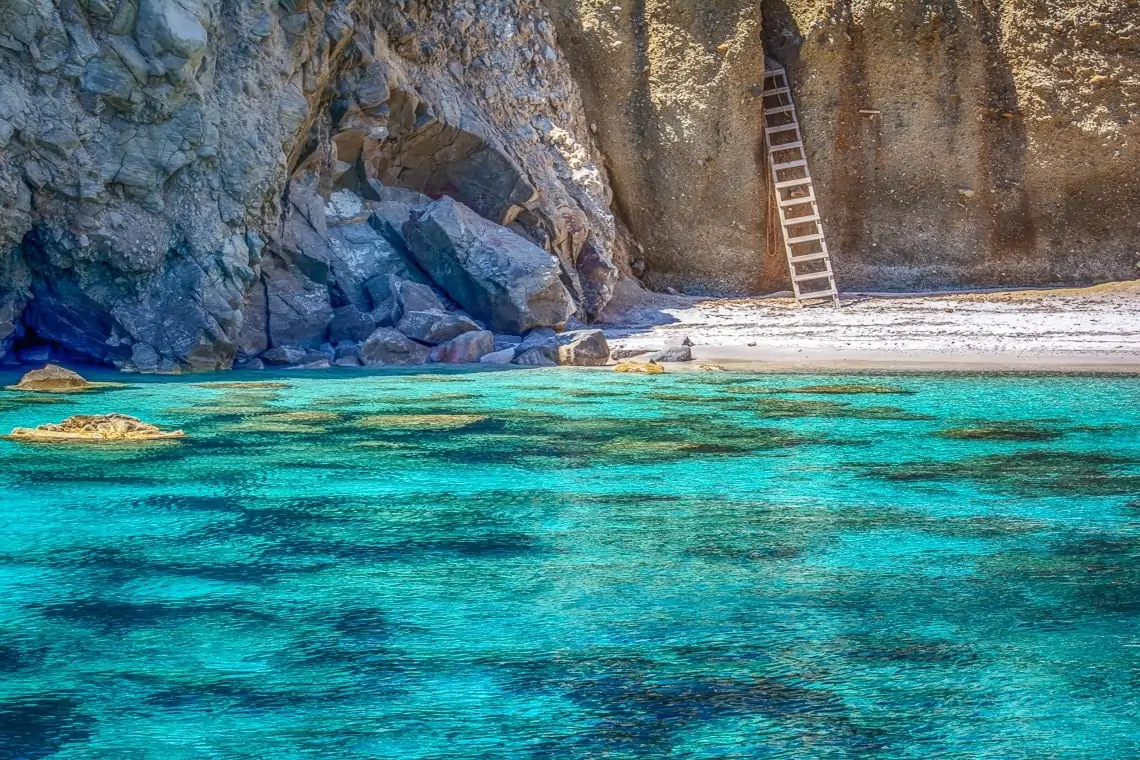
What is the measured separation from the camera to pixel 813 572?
533 cm

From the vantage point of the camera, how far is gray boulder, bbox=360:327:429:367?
1479 cm

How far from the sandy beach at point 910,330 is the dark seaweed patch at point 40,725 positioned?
10.9 meters

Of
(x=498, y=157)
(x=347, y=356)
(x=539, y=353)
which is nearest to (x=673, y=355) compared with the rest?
(x=539, y=353)

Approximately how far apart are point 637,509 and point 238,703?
3.15 metres

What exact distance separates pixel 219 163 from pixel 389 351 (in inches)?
109

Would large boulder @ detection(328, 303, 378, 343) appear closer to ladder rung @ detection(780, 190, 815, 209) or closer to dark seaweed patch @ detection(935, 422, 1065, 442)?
ladder rung @ detection(780, 190, 815, 209)

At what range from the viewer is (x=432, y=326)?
599 inches

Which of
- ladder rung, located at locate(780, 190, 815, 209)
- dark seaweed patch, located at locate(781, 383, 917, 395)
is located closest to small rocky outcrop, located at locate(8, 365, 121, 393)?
dark seaweed patch, located at locate(781, 383, 917, 395)

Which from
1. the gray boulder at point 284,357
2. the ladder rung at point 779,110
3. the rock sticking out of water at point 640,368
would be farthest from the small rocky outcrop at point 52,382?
the ladder rung at point 779,110

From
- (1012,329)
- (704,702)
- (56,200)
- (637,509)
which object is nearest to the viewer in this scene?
(704,702)

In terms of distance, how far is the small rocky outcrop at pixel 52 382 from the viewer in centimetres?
1170

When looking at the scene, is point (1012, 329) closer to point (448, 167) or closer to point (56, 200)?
point (448, 167)

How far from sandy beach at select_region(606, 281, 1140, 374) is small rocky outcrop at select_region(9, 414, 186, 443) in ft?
23.6

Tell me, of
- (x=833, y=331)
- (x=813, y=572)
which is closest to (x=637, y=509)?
(x=813, y=572)
